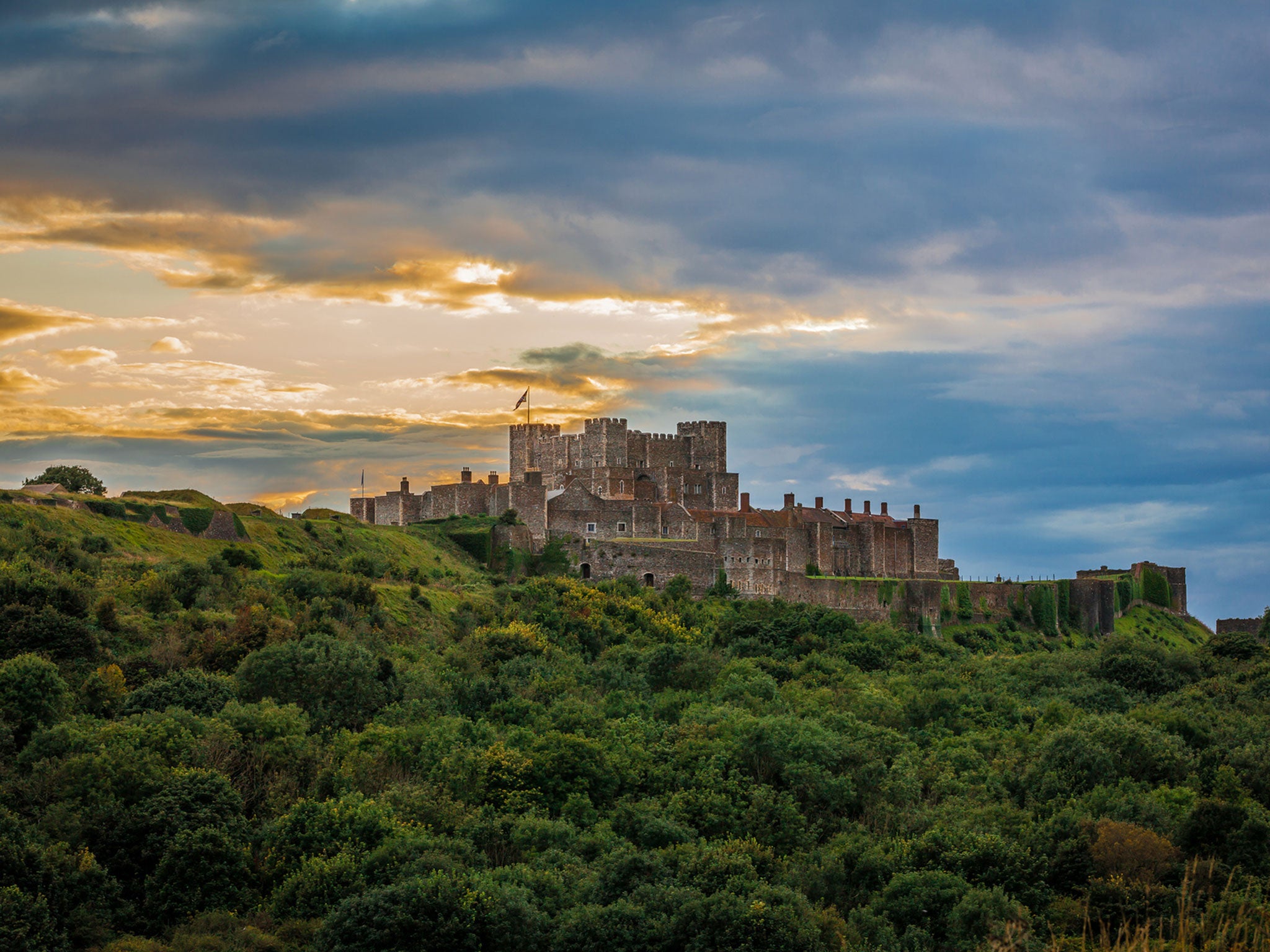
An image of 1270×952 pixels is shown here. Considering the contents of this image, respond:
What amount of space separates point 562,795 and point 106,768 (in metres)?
11.0

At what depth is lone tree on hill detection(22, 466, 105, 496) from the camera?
68812 mm

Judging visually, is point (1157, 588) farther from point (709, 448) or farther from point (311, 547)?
point (311, 547)

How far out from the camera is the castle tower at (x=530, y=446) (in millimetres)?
79812

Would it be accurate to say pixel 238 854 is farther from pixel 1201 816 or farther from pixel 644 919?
pixel 1201 816

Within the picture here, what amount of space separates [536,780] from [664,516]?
118ft

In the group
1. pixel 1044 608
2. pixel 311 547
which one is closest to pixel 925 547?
pixel 1044 608

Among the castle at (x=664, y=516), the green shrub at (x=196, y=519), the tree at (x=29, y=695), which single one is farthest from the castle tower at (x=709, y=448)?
the tree at (x=29, y=695)

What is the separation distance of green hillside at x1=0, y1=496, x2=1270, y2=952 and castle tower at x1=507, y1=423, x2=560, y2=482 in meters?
28.0

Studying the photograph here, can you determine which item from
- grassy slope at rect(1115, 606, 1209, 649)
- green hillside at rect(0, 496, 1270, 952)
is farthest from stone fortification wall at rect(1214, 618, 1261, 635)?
green hillside at rect(0, 496, 1270, 952)

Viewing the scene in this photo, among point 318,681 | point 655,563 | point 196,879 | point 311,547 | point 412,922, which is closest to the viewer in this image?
point 412,922

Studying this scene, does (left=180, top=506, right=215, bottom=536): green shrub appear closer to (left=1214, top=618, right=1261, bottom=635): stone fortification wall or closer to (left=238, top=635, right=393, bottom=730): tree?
(left=238, top=635, right=393, bottom=730): tree

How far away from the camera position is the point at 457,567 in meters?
62.6

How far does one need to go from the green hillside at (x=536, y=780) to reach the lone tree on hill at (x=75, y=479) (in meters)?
19.0

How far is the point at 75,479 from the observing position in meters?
69.8
